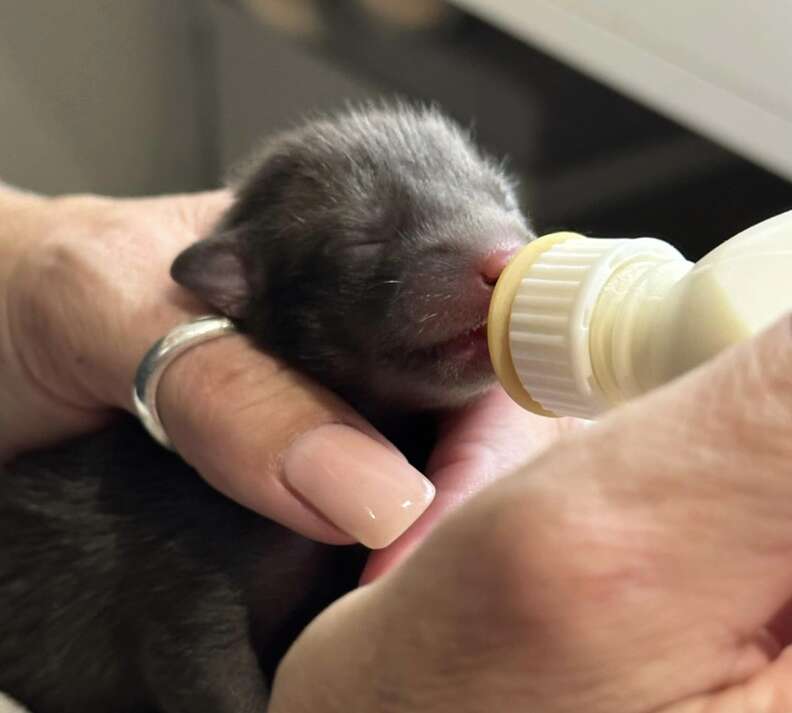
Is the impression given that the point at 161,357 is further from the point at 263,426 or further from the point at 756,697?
the point at 756,697

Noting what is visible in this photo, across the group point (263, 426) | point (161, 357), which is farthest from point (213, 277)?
point (263, 426)

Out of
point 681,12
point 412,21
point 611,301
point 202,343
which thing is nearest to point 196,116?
point 412,21

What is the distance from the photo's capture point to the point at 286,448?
1.11 metres

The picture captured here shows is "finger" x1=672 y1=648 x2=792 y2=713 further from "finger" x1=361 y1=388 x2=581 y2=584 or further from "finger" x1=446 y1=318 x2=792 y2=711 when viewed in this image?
"finger" x1=361 y1=388 x2=581 y2=584

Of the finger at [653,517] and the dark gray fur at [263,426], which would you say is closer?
the finger at [653,517]

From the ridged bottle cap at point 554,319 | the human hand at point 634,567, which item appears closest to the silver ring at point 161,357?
the ridged bottle cap at point 554,319

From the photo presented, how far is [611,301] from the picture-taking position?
0.79 m

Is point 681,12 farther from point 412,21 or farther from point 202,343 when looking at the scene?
point 202,343

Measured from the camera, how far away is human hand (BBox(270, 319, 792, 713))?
1.93 feet

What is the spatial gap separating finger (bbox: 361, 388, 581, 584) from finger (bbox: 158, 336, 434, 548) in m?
0.09

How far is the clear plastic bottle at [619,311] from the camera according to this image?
0.67 metres

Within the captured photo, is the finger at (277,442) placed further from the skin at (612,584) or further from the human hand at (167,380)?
the skin at (612,584)

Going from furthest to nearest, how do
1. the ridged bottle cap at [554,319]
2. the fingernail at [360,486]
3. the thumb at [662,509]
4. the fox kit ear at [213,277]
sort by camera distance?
the fox kit ear at [213,277], the fingernail at [360,486], the ridged bottle cap at [554,319], the thumb at [662,509]

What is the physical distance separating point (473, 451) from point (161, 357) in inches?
14.1
